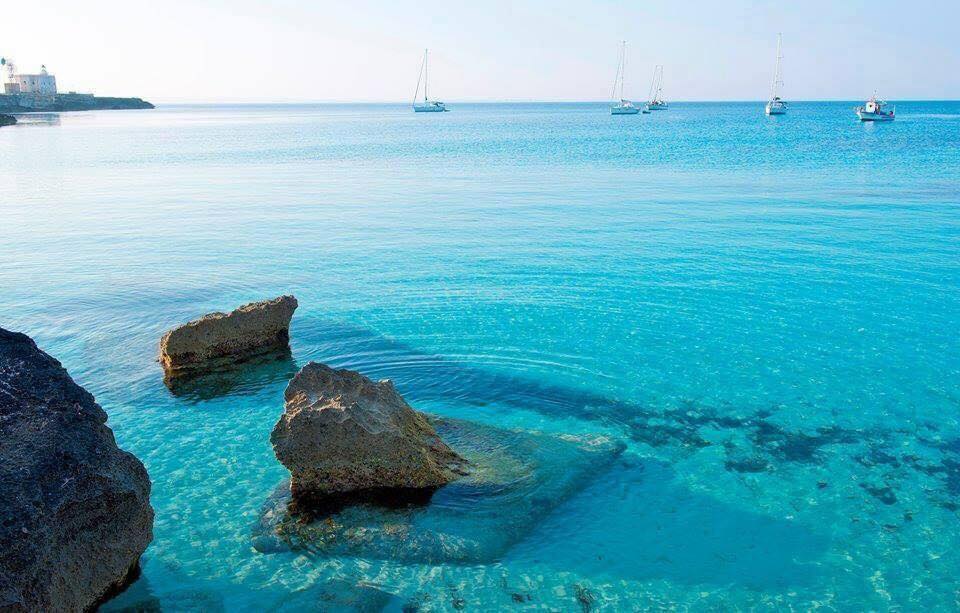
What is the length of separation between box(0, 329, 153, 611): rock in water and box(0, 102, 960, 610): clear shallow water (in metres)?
0.88

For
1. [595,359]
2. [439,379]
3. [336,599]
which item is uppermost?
[595,359]

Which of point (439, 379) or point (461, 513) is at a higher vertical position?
point (439, 379)

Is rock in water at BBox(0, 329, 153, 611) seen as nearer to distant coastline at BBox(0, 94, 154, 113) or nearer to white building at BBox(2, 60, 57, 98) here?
distant coastline at BBox(0, 94, 154, 113)

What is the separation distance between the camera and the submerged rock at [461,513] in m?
10.1

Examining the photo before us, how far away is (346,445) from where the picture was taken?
11.0 metres

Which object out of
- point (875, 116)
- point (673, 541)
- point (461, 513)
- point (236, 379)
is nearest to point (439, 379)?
point (236, 379)

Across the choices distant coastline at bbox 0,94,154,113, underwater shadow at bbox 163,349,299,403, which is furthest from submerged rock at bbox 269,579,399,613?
distant coastline at bbox 0,94,154,113

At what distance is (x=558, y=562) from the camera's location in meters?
9.95

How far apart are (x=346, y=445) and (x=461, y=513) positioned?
200 cm

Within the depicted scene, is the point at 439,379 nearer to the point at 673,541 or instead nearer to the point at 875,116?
the point at 673,541

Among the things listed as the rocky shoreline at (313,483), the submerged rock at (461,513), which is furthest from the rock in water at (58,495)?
the submerged rock at (461,513)

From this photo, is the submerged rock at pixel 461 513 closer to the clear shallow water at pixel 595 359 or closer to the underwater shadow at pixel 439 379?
the clear shallow water at pixel 595 359

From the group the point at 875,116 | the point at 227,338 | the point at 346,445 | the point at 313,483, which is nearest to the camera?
the point at 346,445

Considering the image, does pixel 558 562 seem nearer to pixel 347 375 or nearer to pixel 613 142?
pixel 347 375
